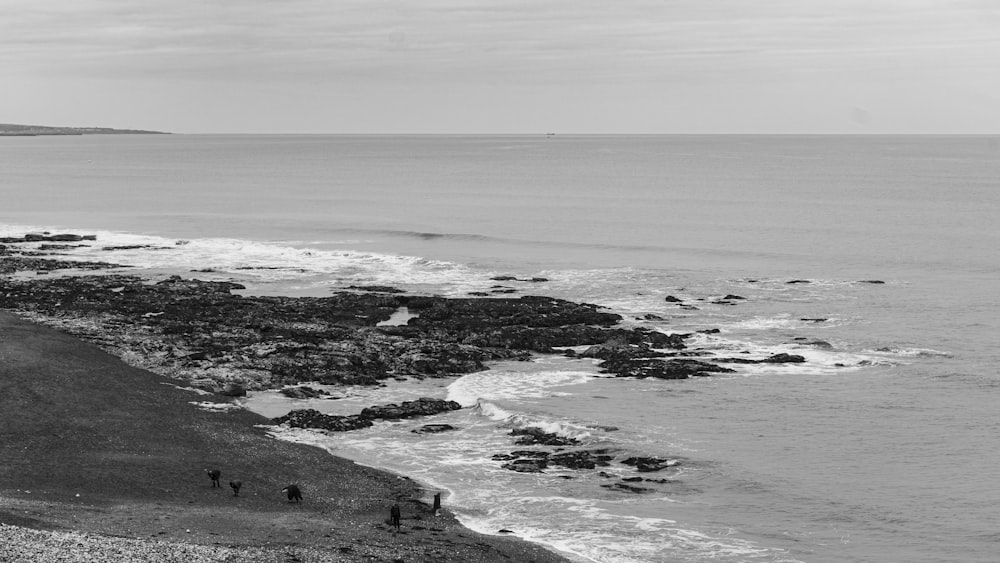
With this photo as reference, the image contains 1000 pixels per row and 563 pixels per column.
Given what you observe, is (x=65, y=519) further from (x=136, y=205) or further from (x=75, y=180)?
(x=75, y=180)

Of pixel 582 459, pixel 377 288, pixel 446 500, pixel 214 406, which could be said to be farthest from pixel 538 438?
pixel 377 288

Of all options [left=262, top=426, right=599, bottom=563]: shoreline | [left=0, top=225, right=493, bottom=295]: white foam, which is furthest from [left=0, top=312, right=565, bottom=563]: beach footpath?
[left=0, top=225, right=493, bottom=295]: white foam

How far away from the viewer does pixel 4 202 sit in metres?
132

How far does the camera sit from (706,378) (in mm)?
43062

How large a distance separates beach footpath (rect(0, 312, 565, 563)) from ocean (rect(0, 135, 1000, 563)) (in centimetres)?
200

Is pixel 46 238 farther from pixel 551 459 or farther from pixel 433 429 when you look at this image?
pixel 551 459

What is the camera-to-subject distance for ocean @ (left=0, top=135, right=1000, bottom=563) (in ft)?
92.7

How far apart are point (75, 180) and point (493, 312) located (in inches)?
5985

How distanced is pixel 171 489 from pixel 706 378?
22.9m

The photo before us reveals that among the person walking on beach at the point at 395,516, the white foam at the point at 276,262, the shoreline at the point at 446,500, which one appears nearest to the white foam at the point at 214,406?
the shoreline at the point at 446,500

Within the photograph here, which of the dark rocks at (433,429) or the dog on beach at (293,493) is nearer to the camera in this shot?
the dog on beach at (293,493)

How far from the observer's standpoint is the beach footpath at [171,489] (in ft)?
75.6

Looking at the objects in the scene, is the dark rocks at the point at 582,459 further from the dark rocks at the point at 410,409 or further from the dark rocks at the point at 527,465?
the dark rocks at the point at 410,409

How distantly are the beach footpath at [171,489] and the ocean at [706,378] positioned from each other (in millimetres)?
1996
